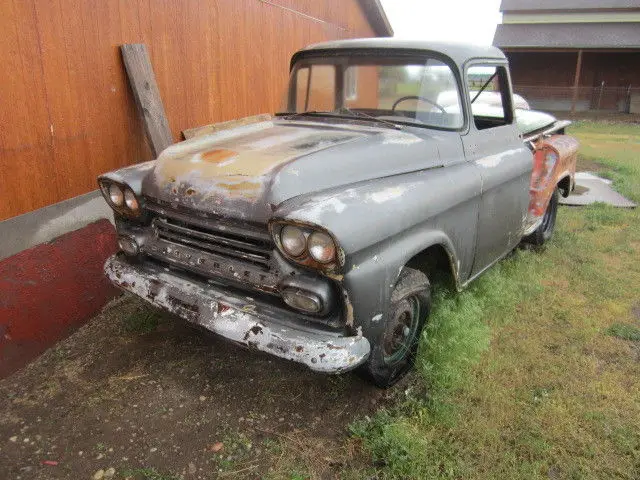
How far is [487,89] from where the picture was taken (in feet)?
14.2

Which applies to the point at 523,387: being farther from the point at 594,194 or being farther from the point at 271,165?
the point at 594,194

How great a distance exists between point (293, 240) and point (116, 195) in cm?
140

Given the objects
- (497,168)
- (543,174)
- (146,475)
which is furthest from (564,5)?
(146,475)

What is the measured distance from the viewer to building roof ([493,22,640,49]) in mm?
21016

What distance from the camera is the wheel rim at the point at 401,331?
2818 millimetres

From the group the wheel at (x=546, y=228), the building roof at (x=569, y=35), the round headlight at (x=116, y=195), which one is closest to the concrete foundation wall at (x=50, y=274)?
the round headlight at (x=116, y=195)

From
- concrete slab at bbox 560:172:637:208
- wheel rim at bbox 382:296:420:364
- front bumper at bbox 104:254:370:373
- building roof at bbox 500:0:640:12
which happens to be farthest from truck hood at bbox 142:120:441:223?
building roof at bbox 500:0:640:12

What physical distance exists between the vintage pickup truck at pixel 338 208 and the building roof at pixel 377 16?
7.77 metres

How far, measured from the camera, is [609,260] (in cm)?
493

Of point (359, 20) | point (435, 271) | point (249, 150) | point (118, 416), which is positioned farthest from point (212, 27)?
point (359, 20)

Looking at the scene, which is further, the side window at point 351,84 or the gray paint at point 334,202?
the side window at point 351,84

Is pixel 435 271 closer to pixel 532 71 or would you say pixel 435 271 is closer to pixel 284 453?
pixel 284 453

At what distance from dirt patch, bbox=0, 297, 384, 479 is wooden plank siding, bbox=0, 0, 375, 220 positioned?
122 centimetres

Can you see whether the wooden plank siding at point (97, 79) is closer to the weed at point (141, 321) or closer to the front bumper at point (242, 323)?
the weed at point (141, 321)
